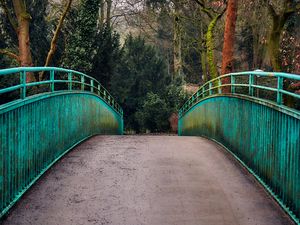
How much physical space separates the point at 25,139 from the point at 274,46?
13060 millimetres

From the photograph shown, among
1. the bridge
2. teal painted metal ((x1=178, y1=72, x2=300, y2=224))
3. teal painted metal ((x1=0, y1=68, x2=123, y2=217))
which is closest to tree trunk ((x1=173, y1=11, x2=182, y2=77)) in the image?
teal painted metal ((x1=178, y1=72, x2=300, y2=224))

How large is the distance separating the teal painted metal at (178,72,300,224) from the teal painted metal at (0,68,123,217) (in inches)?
132

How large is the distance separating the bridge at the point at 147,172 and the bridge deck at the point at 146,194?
12 millimetres

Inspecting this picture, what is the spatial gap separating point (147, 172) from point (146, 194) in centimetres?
120

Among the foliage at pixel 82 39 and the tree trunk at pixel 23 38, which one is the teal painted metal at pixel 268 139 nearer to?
the tree trunk at pixel 23 38

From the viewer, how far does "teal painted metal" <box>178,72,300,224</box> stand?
531cm

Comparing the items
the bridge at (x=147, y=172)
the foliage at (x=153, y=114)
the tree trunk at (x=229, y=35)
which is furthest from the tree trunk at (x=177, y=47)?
the bridge at (x=147, y=172)

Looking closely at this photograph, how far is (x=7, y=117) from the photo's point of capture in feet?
17.7

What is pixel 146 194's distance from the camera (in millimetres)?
6141

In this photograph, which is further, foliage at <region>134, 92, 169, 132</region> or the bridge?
foliage at <region>134, 92, 169, 132</region>

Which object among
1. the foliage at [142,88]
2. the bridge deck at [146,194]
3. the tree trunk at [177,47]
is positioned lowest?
the bridge deck at [146,194]

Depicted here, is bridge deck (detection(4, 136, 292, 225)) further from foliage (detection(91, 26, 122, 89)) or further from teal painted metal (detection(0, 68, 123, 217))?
foliage (detection(91, 26, 122, 89))

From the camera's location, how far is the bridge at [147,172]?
5340mm

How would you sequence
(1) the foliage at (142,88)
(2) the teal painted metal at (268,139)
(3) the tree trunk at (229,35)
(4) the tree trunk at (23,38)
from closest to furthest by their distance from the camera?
(2) the teal painted metal at (268,139)
(3) the tree trunk at (229,35)
(4) the tree trunk at (23,38)
(1) the foliage at (142,88)
